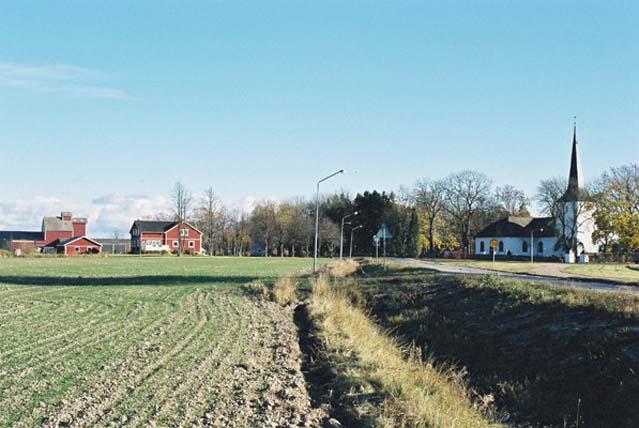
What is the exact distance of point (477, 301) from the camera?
A: 22.4 m

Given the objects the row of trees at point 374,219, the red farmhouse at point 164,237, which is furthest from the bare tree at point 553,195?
the red farmhouse at point 164,237

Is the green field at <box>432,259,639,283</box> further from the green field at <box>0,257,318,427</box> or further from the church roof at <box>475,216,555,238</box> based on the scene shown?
the church roof at <box>475,216,555,238</box>

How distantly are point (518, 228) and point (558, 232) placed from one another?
23.0 ft

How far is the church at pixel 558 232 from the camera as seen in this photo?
86812 mm

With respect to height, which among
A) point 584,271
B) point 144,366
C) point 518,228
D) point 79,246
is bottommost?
point 144,366

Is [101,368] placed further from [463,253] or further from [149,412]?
[463,253]

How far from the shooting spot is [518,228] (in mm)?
98688

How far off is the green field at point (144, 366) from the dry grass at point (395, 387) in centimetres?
96

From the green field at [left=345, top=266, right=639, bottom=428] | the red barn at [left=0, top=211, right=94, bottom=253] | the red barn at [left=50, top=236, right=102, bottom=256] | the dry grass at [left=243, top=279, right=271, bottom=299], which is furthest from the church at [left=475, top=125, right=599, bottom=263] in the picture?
the red barn at [left=0, top=211, right=94, bottom=253]

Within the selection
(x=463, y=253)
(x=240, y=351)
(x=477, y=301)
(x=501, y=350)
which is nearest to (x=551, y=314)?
(x=501, y=350)

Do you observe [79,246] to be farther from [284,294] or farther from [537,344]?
[537,344]

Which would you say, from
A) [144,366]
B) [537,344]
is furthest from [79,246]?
[144,366]

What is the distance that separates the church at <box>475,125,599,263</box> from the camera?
86.8 metres

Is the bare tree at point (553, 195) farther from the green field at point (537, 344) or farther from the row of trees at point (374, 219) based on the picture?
the green field at point (537, 344)
